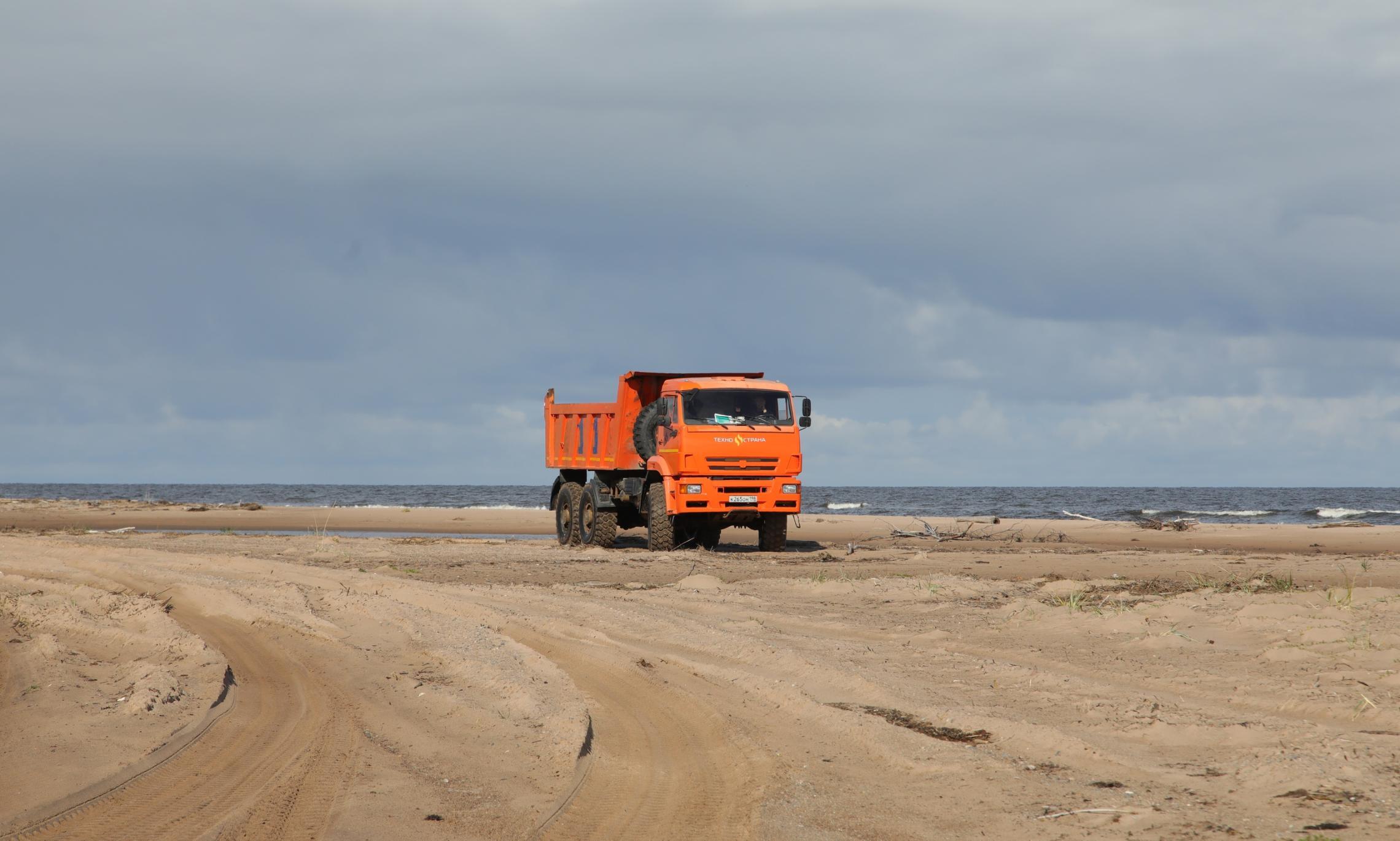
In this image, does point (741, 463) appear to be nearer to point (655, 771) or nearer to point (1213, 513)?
point (655, 771)

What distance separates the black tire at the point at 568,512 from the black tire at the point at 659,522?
10.3 ft

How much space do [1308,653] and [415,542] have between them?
63.1 ft

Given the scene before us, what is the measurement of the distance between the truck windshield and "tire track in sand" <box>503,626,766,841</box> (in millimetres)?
11704

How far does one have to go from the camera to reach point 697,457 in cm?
1925

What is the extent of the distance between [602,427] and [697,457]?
343 centimetres

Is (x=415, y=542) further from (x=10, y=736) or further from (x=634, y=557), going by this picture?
(x=10, y=736)

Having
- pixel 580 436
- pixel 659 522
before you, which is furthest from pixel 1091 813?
pixel 580 436

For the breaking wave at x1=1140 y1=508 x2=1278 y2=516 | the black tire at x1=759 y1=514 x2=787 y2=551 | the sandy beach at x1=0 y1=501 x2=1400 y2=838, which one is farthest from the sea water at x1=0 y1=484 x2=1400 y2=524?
the sandy beach at x1=0 y1=501 x2=1400 y2=838

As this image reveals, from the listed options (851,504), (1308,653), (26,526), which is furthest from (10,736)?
(851,504)

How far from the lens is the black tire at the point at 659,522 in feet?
65.6

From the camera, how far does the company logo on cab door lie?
1936cm

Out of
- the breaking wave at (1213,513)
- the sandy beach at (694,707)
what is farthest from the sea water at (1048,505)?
the sandy beach at (694,707)

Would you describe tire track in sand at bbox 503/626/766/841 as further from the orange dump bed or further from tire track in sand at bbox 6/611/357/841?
the orange dump bed

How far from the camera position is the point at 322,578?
13.1 meters
